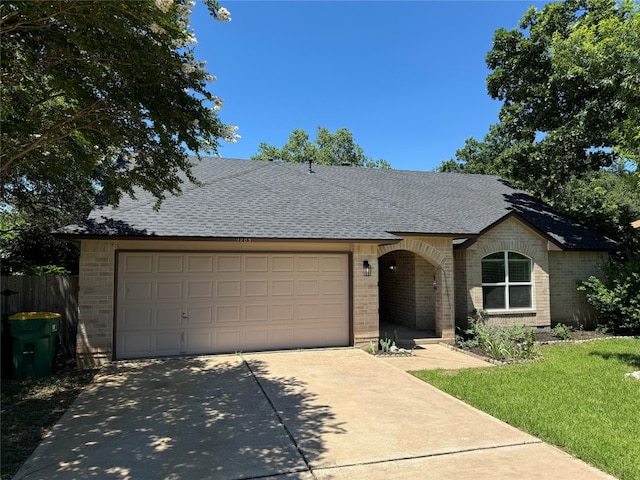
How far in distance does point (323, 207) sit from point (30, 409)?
8267 mm

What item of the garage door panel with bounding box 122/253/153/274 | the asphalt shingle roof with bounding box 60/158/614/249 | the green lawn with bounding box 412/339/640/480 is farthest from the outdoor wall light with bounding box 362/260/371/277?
the garage door panel with bounding box 122/253/153/274

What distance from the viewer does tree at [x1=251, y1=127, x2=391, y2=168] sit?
4591 centimetres

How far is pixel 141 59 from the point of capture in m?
5.45

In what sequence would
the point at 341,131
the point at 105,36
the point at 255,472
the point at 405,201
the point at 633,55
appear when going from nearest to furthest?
1. the point at 255,472
2. the point at 105,36
3. the point at 633,55
4. the point at 405,201
5. the point at 341,131

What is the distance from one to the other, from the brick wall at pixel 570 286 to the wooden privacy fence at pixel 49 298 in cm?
1487

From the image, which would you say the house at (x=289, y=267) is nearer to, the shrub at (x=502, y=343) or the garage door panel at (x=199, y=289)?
the garage door panel at (x=199, y=289)

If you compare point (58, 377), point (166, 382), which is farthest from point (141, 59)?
point (58, 377)

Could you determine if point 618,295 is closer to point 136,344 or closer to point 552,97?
point 552,97

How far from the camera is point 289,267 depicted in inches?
428

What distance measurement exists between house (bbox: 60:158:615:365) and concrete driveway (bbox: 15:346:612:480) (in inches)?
72.7

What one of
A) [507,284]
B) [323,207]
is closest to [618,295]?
[507,284]

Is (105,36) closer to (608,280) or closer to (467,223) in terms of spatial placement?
(467,223)

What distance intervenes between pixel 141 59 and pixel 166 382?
18.2ft

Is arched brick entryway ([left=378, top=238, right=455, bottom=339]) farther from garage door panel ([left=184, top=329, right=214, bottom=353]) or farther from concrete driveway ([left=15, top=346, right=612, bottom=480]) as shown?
garage door panel ([left=184, top=329, right=214, bottom=353])
